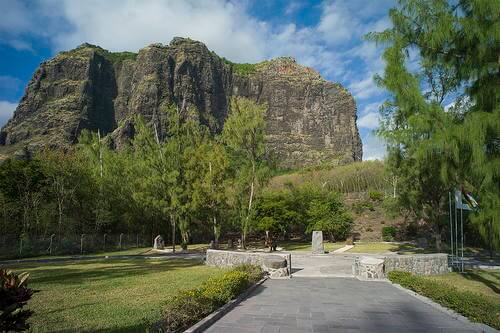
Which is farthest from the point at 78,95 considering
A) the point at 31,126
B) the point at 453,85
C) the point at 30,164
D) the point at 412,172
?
the point at 453,85

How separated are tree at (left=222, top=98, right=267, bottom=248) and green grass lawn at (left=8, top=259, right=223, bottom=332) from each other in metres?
9.82

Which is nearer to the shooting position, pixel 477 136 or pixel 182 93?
pixel 477 136

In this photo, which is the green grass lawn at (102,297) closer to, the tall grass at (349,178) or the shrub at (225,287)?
the shrub at (225,287)

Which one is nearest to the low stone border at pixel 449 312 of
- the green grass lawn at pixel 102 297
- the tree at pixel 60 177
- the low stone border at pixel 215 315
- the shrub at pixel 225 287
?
the low stone border at pixel 215 315

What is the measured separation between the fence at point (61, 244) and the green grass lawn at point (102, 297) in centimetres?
1034

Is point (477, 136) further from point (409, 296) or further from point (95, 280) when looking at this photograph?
point (95, 280)

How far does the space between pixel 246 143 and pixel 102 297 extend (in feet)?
53.1

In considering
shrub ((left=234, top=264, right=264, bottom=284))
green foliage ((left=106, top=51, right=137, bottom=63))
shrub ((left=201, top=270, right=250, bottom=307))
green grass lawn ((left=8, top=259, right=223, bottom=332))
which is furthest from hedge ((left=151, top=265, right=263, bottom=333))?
green foliage ((left=106, top=51, right=137, bottom=63))

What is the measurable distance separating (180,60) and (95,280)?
106 meters

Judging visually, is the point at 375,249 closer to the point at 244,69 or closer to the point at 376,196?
the point at 376,196

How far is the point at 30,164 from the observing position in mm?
30297

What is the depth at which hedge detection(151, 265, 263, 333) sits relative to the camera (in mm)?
5867

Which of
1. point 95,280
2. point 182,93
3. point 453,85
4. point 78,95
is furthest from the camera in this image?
point 182,93

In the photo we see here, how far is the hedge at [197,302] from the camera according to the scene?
5.87m
